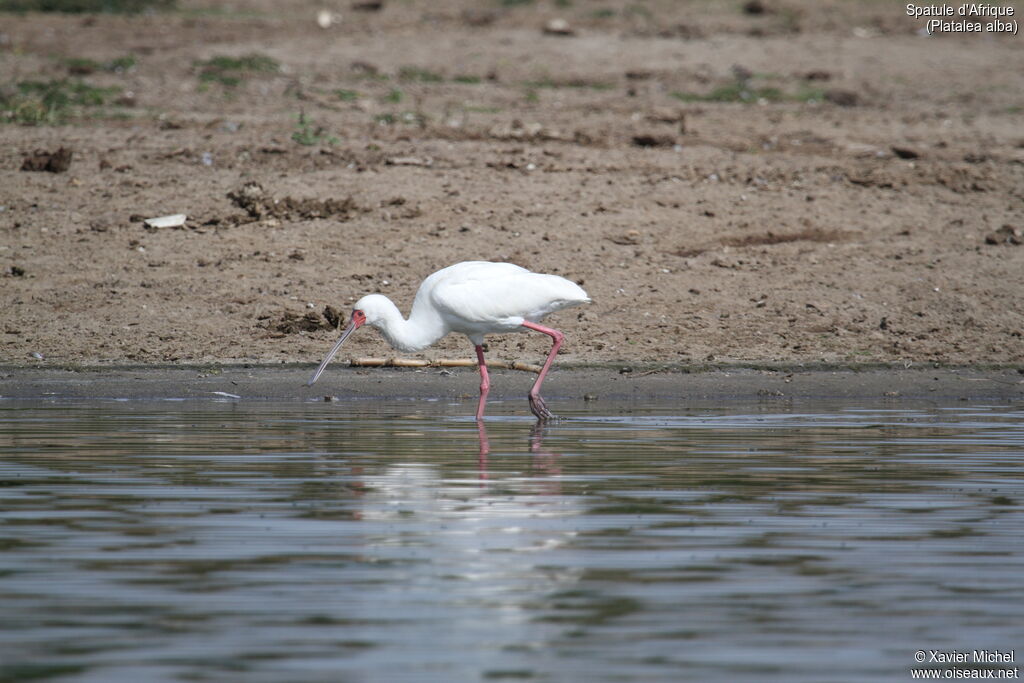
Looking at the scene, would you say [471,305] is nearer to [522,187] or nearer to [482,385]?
[482,385]

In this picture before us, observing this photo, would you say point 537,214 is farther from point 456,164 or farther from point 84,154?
point 84,154

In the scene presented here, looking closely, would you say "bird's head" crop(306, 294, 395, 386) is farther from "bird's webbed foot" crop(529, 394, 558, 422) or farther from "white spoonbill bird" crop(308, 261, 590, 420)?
"bird's webbed foot" crop(529, 394, 558, 422)

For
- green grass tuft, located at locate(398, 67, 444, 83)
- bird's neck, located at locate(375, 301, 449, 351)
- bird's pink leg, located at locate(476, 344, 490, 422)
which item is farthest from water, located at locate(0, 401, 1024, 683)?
green grass tuft, located at locate(398, 67, 444, 83)

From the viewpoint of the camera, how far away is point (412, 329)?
→ 1295cm

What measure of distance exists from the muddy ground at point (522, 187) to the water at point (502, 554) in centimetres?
459

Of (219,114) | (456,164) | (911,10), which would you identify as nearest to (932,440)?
(456,164)

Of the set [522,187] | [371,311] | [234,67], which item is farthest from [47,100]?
[371,311]

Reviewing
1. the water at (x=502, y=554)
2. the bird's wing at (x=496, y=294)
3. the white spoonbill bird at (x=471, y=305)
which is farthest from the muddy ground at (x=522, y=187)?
the water at (x=502, y=554)

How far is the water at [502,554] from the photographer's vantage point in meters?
4.85

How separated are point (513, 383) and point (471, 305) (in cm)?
189

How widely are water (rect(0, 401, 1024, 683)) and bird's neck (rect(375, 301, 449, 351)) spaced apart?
215 cm

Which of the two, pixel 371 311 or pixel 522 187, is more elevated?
pixel 522 187

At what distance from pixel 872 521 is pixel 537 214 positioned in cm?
1058

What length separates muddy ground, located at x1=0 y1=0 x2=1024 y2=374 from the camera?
15.5 m
